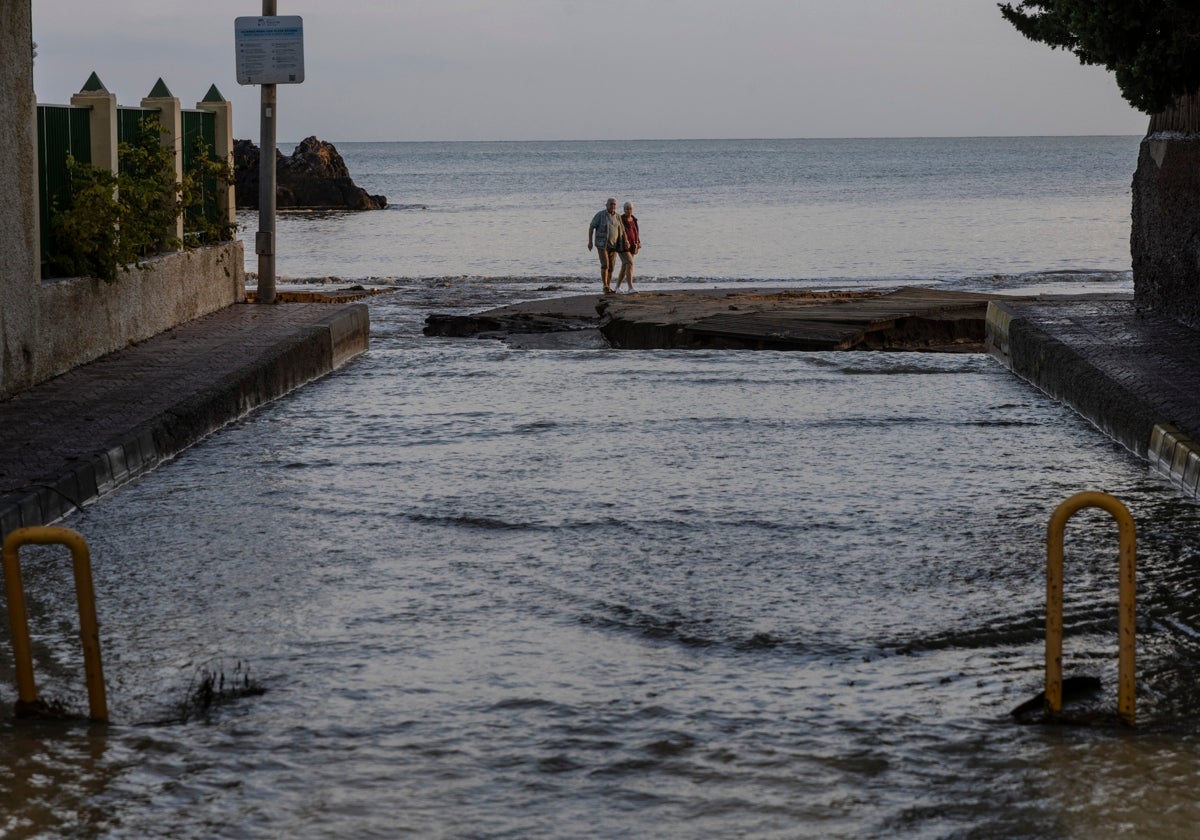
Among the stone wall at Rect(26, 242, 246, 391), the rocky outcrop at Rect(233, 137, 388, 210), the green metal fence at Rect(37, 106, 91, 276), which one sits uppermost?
the rocky outcrop at Rect(233, 137, 388, 210)

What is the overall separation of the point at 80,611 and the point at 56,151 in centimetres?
916

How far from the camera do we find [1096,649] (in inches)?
226

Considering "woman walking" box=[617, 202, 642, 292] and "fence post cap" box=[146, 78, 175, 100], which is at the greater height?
"fence post cap" box=[146, 78, 175, 100]

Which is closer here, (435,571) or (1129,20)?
(435,571)

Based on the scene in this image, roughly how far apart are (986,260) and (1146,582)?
32049 mm

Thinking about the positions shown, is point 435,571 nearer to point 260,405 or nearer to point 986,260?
point 260,405

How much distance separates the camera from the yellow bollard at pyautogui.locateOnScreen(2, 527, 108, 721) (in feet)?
15.4

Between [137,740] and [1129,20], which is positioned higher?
[1129,20]

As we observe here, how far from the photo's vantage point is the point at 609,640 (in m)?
5.93

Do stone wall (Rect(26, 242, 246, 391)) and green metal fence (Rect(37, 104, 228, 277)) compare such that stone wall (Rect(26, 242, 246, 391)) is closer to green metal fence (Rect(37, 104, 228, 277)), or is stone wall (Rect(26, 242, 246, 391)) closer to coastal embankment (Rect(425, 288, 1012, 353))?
green metal fence (Rect(37, 104, 228, 277))

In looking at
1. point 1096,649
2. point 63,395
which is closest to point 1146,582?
point 1096,649

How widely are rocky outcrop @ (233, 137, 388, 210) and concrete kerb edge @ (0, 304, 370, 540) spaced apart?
228ft

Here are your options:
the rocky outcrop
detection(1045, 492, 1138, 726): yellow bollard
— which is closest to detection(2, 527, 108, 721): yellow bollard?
detection(1045, 492, 1138, 726): yellow bollard

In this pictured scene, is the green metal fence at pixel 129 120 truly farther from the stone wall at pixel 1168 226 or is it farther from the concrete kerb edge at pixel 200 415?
the stone wall at pixel 1168 226
